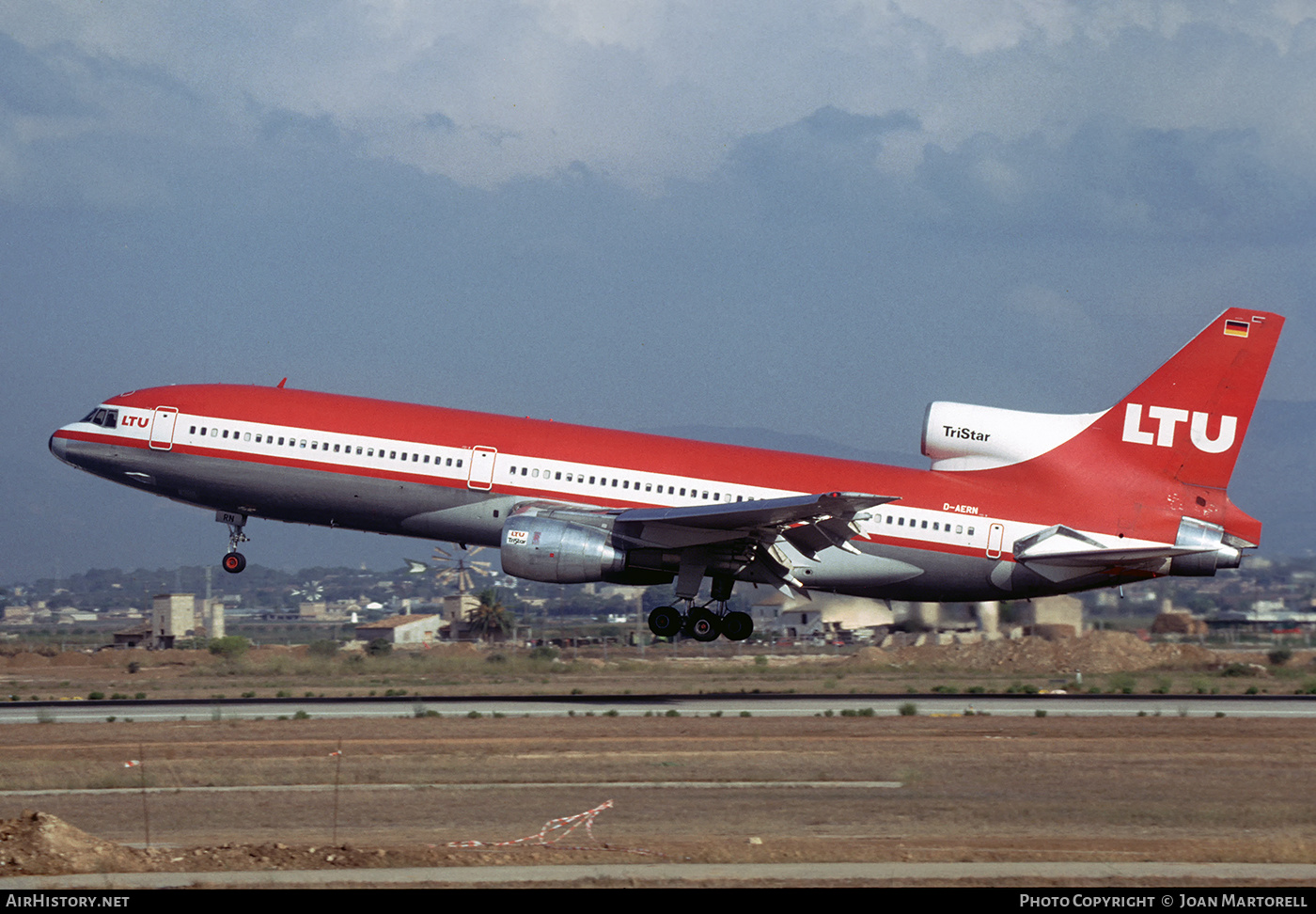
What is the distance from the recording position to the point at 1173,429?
3594cm

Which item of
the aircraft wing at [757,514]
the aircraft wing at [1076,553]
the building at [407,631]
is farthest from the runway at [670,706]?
the building at [407,631]

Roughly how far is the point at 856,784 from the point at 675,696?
1481 centimetres

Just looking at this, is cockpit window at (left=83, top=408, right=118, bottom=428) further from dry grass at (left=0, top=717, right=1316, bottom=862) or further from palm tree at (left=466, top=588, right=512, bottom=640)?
palm tree at (left=466, top=588, right=512, bottom=640)

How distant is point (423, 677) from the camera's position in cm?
4397

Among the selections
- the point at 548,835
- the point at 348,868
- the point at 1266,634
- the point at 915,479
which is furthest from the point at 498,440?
the point at 1266,634

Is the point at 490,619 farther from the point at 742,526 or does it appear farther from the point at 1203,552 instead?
the point at 1203,552

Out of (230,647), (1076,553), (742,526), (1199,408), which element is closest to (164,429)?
(742,526)

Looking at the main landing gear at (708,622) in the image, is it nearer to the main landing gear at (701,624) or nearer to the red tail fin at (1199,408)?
the main landing gear at (701,624)

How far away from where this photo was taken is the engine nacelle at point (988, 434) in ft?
118

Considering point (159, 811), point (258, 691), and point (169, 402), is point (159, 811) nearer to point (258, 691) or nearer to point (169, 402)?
point (169, 402)

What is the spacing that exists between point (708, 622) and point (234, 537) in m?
12.9

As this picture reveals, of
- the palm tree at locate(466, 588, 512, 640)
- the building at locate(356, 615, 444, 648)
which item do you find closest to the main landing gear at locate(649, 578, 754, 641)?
the palm tree at locate(466, 588, 512, 640)

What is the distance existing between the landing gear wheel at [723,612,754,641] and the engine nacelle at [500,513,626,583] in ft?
12.3

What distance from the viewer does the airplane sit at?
33719 mm
